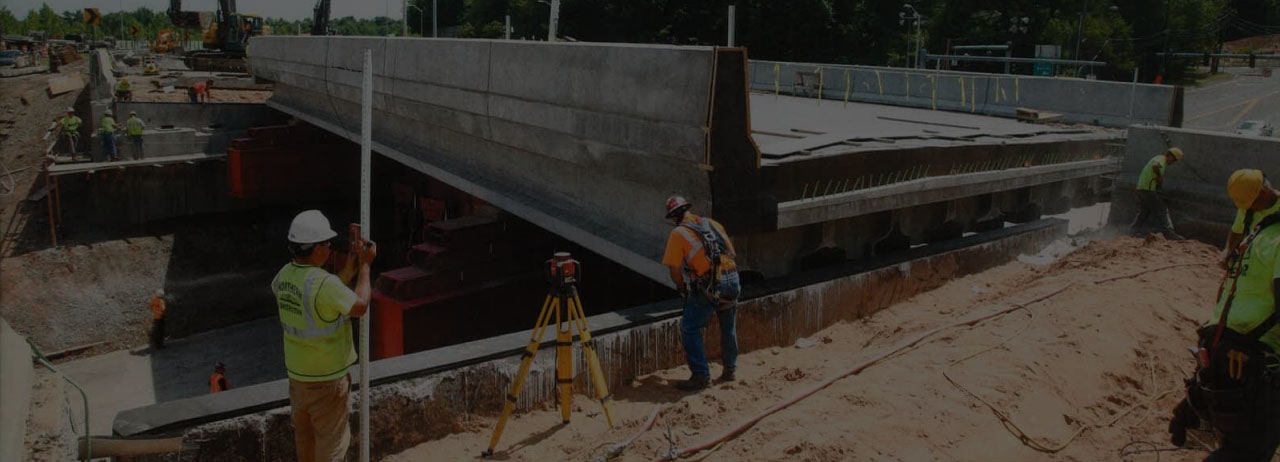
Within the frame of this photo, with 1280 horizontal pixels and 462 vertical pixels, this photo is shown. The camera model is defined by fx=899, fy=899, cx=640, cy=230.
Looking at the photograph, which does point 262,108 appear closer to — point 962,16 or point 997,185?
point 997,185

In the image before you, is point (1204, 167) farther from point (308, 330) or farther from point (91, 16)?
point (91, 16)

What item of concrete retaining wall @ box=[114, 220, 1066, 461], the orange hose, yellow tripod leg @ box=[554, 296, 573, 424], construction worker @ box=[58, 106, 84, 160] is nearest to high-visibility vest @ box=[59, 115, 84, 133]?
construction worker @ box=[58, 106, 84, 160]

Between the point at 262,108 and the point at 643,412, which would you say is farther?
the point at 262,108

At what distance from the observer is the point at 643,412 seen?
22.1 ft

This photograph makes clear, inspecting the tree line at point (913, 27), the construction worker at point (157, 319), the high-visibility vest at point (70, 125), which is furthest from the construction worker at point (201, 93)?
the construction worker at point (157, 319)

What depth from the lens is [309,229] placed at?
16.7ft

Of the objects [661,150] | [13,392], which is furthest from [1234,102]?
[13,392]

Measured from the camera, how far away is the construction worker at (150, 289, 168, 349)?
18.5 m

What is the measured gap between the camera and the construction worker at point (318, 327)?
5.04 metres

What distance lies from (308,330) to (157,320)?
52.3ft

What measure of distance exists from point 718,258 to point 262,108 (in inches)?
950

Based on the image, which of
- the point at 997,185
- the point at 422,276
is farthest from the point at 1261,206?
the point at 422,276

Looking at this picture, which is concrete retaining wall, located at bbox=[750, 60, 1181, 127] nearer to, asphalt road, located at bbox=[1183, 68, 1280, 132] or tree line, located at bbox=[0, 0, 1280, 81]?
asphalt road, located at bbox=[1183, 68, 1280, 132]

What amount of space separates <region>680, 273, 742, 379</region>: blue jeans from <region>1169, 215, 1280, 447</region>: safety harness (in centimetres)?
313
